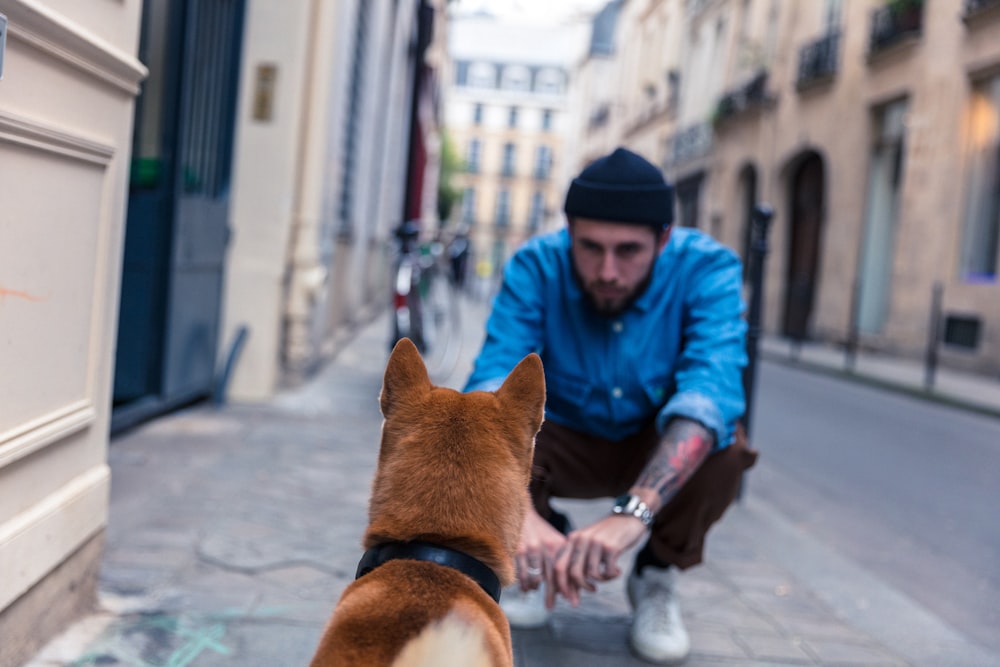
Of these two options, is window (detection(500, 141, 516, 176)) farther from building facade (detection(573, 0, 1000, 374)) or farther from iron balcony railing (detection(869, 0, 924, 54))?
iron balcony railing (detection(869, 0, 924, 54))

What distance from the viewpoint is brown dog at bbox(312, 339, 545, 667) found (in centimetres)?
164

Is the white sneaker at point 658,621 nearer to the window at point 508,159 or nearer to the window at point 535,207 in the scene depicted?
the window at point 535,207

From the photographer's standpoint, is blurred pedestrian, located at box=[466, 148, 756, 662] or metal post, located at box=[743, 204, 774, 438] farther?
metal post, located at box=[743, 204, 774, 438]

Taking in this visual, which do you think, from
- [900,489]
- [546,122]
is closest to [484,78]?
[546,122]

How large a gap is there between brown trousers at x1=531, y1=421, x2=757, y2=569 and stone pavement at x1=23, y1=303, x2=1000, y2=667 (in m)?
0.39

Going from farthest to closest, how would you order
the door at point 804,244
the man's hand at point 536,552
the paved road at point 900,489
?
the door at point 804,244 → the paved road at point 900,489 → the man's hand at point 536,552

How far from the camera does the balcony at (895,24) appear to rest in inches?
644

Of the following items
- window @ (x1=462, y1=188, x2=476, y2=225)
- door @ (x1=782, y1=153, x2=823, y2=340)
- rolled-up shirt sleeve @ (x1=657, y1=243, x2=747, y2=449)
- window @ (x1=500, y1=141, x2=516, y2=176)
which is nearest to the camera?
rolled-up shirt sleeve @ (x1=657, y1=243, x2=747, y2=449)

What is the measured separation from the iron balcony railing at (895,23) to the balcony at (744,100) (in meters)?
4.63

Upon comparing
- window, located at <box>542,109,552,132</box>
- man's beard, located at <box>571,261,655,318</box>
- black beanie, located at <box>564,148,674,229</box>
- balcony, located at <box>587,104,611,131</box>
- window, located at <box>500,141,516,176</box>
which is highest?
window, located at <box>542,109,552,132</box>

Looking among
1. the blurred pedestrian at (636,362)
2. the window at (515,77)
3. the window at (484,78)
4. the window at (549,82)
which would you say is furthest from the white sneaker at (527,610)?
the window at (484,78)

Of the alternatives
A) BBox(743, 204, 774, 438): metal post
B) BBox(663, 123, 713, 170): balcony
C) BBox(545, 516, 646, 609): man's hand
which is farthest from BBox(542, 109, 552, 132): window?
BBox(545, 516, 646, 609): man's hand

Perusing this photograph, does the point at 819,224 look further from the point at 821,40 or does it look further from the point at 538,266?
the point at 538,266

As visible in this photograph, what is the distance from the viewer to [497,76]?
7725 cm
